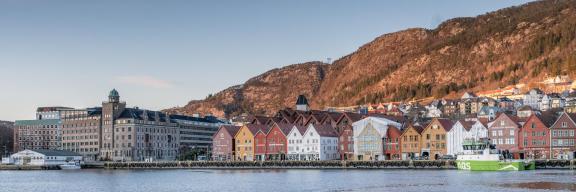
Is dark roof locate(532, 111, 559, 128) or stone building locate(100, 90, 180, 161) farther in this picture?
stone building locate(100, 90, 180, 161)

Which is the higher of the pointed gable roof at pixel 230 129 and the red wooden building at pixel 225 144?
the pointed gable roof at pixel 230 129

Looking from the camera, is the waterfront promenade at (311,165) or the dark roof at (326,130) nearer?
the waterfront promenade at (311,165)

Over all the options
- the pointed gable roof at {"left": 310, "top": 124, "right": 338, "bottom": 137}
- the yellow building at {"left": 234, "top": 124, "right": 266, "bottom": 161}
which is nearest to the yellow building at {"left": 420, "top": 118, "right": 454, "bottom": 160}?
the pointed gable roof at {"left": 310, "top": 124, "right": 338, "bottom": 137}

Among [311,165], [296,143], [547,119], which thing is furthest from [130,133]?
[547,119]

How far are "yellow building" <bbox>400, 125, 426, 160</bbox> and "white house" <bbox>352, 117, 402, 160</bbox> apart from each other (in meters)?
3.40

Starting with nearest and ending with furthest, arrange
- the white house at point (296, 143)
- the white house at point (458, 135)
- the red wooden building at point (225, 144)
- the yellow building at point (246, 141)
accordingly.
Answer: the white house at point (458, 135) < the white house at point (296, 143) < the yellow building at point (246, 141) < the red wooden building at point (225, 144)

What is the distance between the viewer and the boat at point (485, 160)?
318ft

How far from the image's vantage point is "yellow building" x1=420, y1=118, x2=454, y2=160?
12450cm

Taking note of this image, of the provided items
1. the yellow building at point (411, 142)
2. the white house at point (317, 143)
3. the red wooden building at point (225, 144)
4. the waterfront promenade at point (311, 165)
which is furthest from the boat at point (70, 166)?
the yellow building at point (411, 142)

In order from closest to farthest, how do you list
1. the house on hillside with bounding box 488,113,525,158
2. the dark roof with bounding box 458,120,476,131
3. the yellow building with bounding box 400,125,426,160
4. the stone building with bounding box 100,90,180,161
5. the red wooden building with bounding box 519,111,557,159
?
the red wooden building with bounding box 519,111,557,159 → the house on hillside with bounding box 488,113,525,158 → the dark roof with bounding box 458,120,476,131 → the yellow building with bounding box 400,125,426,160 → the stone building with bounding box 100,90,180,161

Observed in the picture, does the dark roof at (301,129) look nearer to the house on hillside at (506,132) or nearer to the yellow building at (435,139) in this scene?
the yellow building at (435,139)

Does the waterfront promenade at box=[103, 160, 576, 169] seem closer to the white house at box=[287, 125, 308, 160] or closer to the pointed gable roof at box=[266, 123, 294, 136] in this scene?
the white house at box=[287, 125, 308, 160]

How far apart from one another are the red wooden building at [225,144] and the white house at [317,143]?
52.5ft

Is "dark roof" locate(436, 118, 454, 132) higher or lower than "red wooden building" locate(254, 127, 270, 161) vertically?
higher
